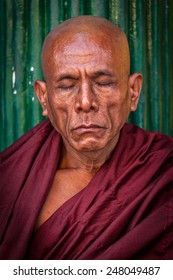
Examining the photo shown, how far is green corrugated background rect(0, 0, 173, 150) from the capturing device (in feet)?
10.9

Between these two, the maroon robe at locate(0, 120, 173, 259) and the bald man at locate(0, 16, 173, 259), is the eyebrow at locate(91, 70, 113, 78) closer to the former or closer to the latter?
the bald man at locate(0, 16, 173, 259)

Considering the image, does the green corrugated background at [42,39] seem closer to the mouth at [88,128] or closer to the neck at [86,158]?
the neck at [86,158]

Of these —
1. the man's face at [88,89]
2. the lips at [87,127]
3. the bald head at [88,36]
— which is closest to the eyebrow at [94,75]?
the man's face at [88,89]

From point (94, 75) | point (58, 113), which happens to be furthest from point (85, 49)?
point (58, 113)

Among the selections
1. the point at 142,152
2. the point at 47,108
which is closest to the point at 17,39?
the point at 47,108

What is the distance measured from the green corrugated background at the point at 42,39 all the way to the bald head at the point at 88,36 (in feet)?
1.70

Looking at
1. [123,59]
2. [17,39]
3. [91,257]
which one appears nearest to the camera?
[91,257]

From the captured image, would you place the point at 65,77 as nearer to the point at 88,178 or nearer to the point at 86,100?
the point at 86,100

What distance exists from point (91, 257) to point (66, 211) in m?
0.27

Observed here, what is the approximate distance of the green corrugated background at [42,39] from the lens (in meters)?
3.34

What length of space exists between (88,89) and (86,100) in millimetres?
66

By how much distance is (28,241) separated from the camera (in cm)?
269

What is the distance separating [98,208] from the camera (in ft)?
8.84

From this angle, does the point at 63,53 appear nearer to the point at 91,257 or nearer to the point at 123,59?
the point at 123,59
